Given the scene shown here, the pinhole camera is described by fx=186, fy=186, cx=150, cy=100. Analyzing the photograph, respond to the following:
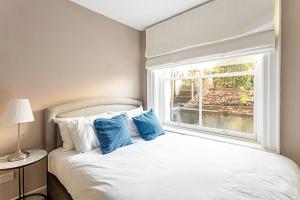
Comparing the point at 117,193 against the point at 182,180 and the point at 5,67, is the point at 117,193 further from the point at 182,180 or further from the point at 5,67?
the point at 5,67

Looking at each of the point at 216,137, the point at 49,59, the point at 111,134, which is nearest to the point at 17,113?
the point at 49,59

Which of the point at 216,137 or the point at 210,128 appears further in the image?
the point at 210,128

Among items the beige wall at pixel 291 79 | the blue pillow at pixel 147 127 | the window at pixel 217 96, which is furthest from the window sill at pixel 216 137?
the blue pillow at pixel 147 127

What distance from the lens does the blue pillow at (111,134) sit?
1950 mm

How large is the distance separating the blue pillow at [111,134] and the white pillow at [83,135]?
0.08 metres

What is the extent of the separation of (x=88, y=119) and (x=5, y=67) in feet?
3.28

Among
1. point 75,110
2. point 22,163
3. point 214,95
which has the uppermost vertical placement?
point 214,95

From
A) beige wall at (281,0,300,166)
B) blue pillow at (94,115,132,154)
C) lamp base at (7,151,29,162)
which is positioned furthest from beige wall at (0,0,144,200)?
beige wall at (281,0,300,166)

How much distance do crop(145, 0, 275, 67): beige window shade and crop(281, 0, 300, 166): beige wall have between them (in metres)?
0.14

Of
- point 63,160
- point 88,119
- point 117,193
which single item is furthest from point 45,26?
point 117,193

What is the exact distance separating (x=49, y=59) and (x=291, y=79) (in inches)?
103

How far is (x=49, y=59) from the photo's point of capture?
2252 mm

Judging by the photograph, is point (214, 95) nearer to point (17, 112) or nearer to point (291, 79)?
point (291, 79)

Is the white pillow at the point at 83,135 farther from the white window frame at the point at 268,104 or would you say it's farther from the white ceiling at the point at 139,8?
the white window frame at the point at 268,104
